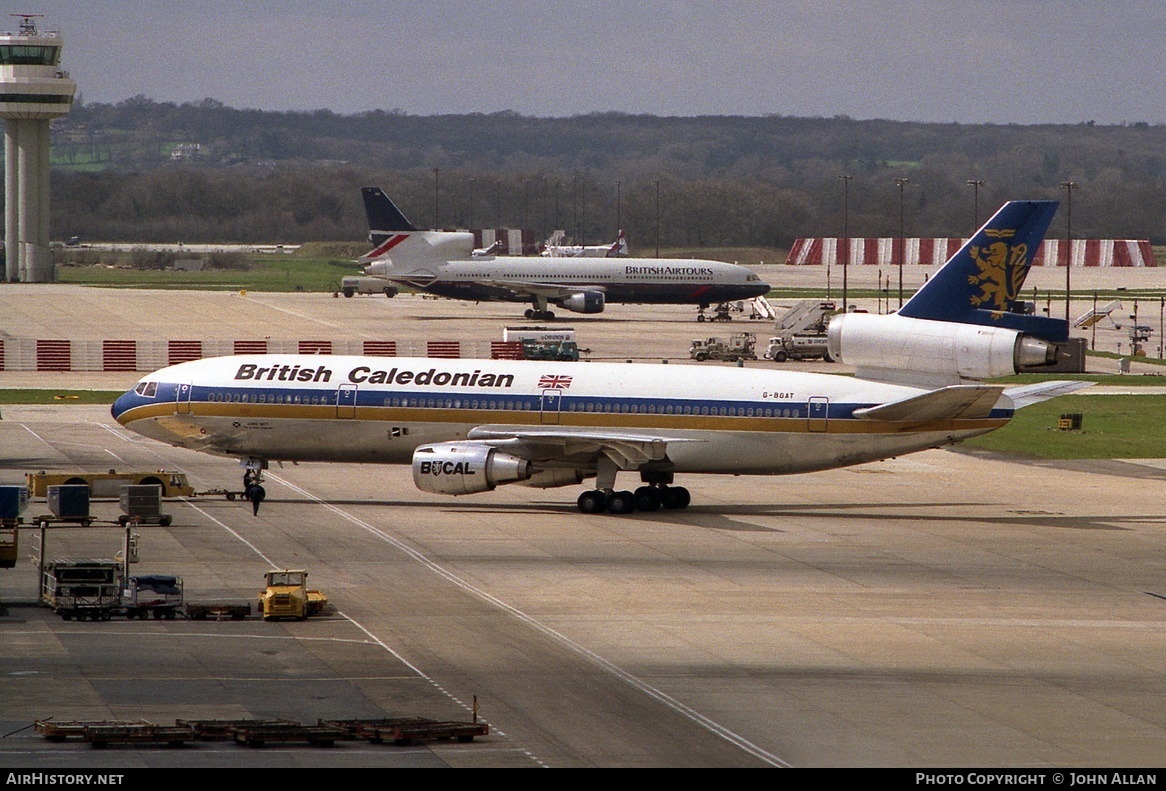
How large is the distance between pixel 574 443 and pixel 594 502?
2461mm

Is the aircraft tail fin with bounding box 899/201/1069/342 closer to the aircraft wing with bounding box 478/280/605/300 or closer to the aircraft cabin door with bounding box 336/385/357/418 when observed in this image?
the aircraft cabin door with bounding box 336/385/357/418

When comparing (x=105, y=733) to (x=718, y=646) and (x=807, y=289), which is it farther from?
(x=807, y=289)

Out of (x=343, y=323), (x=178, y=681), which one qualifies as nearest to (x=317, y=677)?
(x=178, y=681)

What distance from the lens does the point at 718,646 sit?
34094 mm

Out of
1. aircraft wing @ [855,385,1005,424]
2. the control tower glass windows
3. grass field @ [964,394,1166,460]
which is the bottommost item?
grass field @ [964,394,1166,460]

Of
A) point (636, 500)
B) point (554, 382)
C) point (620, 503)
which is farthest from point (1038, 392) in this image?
point (554, 382)

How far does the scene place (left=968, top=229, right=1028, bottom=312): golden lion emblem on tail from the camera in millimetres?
50406

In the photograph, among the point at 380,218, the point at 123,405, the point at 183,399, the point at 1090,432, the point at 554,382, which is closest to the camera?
the point at 554,382

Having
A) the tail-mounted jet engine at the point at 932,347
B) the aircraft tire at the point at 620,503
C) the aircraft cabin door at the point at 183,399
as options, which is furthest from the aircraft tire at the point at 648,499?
the aircraft cabin door at the point at 183,399

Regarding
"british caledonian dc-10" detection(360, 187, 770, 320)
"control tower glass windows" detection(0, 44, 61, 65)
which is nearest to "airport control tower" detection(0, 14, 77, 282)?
"control tower glass windows" detection(0, 44, 61, 65)

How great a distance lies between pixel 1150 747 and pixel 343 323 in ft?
354

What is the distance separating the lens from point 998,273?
166 feet

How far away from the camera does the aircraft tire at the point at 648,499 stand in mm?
52875

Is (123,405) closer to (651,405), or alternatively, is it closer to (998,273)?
(651,405)
